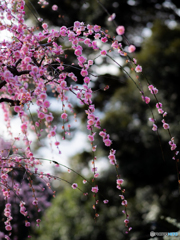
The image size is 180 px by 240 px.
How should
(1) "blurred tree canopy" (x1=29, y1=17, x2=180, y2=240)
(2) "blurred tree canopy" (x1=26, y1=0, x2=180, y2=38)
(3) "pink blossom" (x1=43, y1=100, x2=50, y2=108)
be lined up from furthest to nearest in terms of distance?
(2) "blurred tree canopy" (x1=26, y1=0, x2=180, y2=38), (1) "blurred tree canopy" (x1=29, y1=17, x2=180, y2=240), (3) "pink blossom" (x1=43, y1=100, x2=50, y2=108)

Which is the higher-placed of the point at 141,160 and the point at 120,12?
the point at 120,12

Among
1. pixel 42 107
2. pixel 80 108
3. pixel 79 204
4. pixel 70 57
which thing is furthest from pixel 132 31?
pixel 42 107

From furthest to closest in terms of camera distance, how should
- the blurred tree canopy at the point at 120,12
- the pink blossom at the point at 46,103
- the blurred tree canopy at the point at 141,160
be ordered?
the blurred tree canopy at the point at 120,12 → the blurred tree canopy at the point at 141,160 → the pink blossom at the point at 46,103

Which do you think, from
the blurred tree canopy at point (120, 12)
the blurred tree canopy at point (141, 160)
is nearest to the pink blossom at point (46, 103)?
the blurred tree canopy at point (141, 160)

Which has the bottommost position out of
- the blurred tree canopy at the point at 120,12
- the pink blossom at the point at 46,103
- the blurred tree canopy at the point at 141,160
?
the pink blossom at the point at 46,103

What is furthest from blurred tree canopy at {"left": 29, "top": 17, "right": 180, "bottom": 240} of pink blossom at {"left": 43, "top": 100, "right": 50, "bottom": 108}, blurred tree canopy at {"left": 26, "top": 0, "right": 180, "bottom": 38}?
pink blossom at {"left": 43, "top": 100, "right": 50, "bottom": 108}

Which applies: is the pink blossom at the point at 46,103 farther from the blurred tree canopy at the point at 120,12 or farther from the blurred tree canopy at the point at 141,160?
the blurred tree canopy at the point at 120,12

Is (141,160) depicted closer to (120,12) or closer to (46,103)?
(120,12)

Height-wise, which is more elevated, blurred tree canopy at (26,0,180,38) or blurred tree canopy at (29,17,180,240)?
blurred tree canopy at (26,0,180,38)

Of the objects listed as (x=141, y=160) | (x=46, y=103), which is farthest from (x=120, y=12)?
(x=46, y=103)

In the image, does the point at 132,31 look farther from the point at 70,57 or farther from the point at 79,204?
the point at 79,204

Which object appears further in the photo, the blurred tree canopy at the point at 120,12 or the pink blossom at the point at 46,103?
the blurred tree canopy at the point at 120,12

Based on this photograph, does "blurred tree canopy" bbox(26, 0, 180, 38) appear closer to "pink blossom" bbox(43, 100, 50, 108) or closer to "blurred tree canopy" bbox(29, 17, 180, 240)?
"blurred tree canopy" bbox(29, 17, 180, 240)

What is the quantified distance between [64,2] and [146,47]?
9.76 feet
